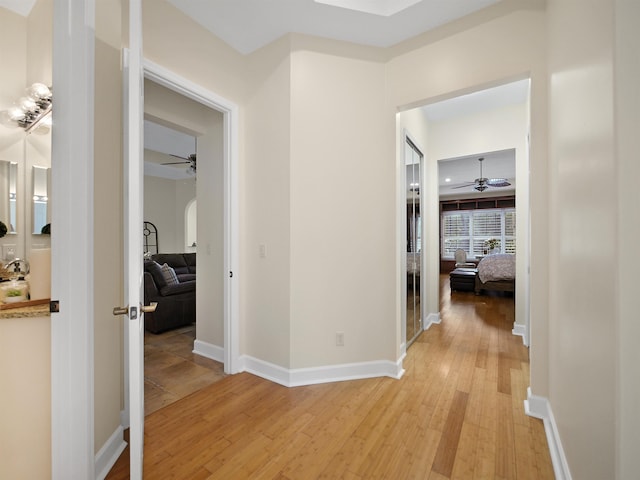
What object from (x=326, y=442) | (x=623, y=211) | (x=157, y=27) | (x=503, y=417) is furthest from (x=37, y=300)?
(x=503, y=417)

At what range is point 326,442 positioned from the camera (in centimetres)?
167

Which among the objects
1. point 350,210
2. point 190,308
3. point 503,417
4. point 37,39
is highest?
point 37,39

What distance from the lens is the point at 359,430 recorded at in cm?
179

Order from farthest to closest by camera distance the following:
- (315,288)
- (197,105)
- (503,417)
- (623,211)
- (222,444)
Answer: (197,105) < (315,288) < (503,417) < (222,444) < (623,211)

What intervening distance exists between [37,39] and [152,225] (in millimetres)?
6105

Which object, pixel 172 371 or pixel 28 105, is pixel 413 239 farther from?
pixel 28 105

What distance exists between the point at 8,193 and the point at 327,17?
257cm

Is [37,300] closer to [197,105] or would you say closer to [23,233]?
[23,233]

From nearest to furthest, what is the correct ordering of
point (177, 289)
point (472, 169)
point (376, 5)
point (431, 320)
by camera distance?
→ point (376, 5) → point (177, 289) → point (431, 320) → point (472, 169)

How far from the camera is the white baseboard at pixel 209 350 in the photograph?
2.86 meters

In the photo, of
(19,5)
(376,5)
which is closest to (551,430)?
(376,5)

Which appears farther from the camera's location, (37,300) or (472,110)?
(472,110)

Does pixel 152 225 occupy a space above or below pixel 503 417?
above

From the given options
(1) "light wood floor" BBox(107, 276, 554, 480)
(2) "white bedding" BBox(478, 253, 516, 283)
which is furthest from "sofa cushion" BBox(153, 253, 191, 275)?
(2) "white bedding" BBox(478, 253, 516, 283)
